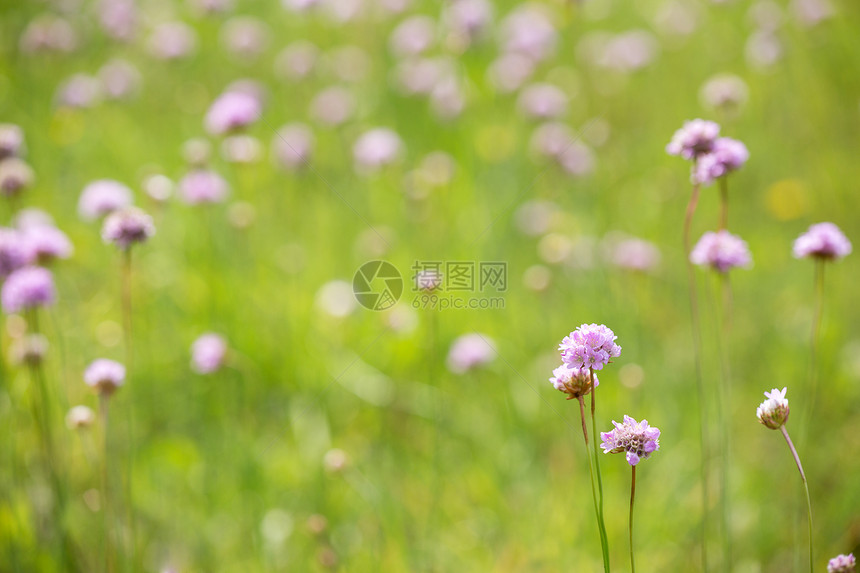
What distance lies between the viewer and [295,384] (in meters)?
1.96

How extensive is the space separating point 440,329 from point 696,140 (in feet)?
3.81

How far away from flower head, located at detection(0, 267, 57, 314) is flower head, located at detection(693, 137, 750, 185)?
123cm

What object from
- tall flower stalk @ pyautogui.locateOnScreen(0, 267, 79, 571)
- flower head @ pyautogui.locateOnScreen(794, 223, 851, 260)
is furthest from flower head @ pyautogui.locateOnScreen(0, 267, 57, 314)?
flower head @ pyautogui.locateOnScreen(794, 223, 851, 260)

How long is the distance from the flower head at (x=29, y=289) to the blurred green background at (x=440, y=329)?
0.16ft

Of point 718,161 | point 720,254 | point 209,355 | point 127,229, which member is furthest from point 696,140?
point 209,355

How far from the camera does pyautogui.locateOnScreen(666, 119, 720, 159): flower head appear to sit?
41.9 inches

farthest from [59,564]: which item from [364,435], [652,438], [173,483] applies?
[652,438]

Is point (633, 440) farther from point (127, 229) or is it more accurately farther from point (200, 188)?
point (200, 188)

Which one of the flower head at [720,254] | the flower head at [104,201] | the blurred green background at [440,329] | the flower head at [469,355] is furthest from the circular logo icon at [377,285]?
the flower head at [720,254]

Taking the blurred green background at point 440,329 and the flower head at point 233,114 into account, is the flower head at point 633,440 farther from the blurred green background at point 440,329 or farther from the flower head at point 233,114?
the flower head at point 233,114

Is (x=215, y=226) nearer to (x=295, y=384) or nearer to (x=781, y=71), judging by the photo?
(x=295, y=384)

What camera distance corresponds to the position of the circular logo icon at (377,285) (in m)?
2.12

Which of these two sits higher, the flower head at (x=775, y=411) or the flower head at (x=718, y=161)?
the flower head at (x=718, y=161)

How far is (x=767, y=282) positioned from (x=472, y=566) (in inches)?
56.4
